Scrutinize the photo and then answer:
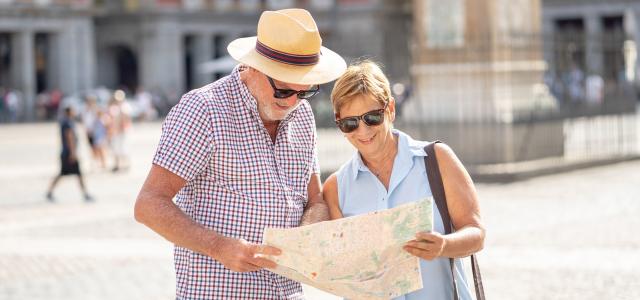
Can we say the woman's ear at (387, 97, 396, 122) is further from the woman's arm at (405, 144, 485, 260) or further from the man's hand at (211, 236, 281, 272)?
the man's hand at (211, 236, 281, 272)

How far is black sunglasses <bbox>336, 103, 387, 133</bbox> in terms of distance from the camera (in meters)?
3.49

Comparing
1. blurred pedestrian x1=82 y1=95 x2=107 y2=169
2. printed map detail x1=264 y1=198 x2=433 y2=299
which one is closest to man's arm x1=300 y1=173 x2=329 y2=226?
printed map detail x1=264 y1=198 x2=433 y2=299

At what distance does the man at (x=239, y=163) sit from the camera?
3.45 metres

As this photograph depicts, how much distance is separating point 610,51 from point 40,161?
37.0ft

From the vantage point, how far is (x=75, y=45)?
49.4 metres

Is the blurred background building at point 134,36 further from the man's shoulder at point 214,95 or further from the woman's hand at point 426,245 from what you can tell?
the woman's hand at point 426,245

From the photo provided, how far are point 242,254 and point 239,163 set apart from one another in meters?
0.34

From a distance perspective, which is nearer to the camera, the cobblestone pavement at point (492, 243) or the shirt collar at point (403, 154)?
the shirt collar at point (403, 154)

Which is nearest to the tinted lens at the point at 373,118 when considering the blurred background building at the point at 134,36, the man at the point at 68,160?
the man at the point at 68,160

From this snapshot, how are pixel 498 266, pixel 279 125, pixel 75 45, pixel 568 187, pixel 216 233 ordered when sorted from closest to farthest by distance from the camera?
pixel 216 233
pixel 279 125
pixel 498 266
pixel 568 187
pixel 75 45

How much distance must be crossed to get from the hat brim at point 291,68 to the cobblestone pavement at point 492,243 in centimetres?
420

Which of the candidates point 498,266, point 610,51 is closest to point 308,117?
point 498,266

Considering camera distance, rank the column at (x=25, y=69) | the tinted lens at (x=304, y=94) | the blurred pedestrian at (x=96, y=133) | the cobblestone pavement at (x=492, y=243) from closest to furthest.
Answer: the tinted lens at (x=304, y=94)
the cobblestone pavement at (x=492, y=243)
the blurred pedestrian at (x=96, y=133)
the column at (x=25, y=69)

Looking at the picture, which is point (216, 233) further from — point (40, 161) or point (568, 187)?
point (40, 161)
